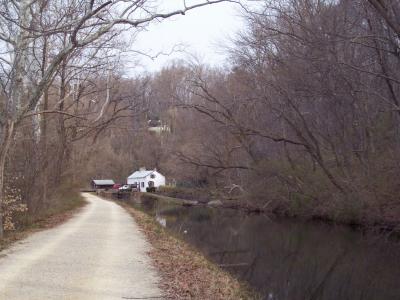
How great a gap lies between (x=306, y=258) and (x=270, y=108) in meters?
17.4

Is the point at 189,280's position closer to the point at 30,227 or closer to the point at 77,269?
the point at 77,269

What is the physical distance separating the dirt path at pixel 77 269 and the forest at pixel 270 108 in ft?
9.35

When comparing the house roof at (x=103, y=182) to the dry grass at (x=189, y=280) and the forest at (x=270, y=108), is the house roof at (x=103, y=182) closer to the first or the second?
the forest at (x=270, y=108)

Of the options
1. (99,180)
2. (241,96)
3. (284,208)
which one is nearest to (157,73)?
(99,180)

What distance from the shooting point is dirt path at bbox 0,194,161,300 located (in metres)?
7.99

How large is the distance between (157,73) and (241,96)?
4128cm

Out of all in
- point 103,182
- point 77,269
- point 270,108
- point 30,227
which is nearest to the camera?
point 77,269

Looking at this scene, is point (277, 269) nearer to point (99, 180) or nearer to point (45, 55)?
point (45, 55)

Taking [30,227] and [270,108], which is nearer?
[30,227]

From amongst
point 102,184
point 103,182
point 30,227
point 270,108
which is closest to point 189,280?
point 30,227

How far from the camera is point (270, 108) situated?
3306 centimetres

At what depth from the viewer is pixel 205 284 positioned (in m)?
9.44

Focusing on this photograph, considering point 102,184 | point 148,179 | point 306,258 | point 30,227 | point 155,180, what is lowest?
point 306,258

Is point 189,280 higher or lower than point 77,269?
lower
